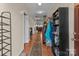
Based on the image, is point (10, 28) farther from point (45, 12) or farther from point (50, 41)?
point (50, 41)

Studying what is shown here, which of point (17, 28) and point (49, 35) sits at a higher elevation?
point (17, 28)

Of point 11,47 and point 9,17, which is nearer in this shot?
point 9,17

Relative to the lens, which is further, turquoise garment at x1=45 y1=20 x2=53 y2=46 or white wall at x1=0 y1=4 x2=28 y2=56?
turquoise garment at x1=45 y1=20 x2=53 y2=46

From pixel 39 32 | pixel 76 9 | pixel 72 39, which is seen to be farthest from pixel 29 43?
pixel 76 9

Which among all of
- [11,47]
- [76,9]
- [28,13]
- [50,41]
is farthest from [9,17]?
[76,9]

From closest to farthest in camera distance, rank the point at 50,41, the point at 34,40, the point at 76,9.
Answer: the point at 76,9, the point at 34,40, the point at 50,41

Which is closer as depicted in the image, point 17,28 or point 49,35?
point 17,28

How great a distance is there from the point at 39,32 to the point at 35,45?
0.29 metres

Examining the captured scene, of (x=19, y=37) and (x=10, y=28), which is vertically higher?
(x=10, y=28)

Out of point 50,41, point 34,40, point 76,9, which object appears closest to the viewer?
point 76,9

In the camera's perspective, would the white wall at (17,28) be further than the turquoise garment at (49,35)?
No

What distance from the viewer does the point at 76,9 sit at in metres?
2.15

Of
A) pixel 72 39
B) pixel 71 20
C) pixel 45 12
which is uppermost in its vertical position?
pixel 45 12

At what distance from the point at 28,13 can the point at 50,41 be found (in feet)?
2.50
